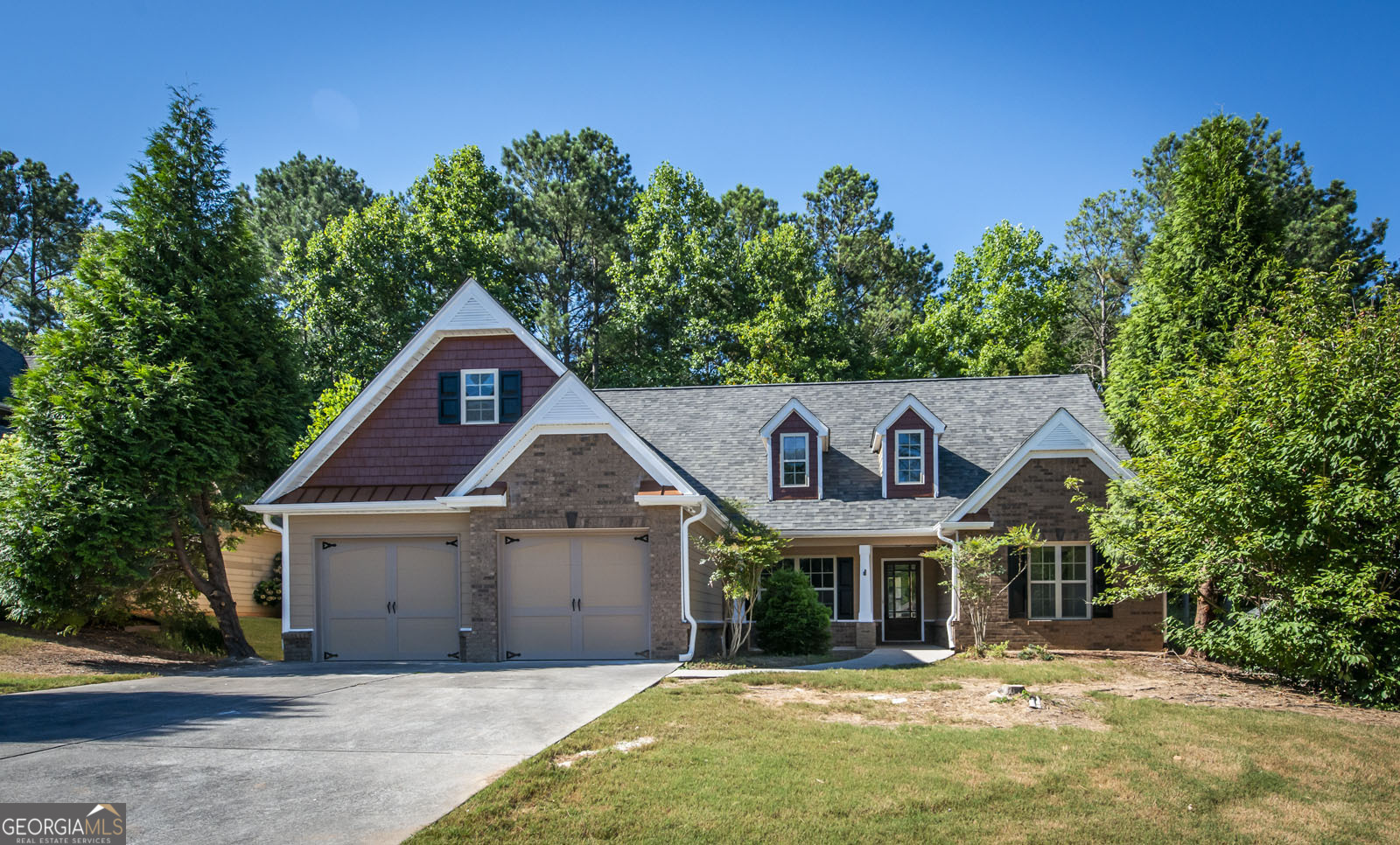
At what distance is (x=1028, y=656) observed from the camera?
15.8 meters

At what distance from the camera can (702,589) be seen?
54.4ft

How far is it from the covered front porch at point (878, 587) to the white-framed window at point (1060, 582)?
183cm

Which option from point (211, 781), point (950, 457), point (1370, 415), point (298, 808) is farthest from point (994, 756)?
point (950, 457)

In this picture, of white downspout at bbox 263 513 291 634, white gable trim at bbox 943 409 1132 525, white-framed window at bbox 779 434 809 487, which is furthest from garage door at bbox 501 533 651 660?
white gable trim at bbox 943 409 1132 525

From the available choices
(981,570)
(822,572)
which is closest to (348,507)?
(822,572)

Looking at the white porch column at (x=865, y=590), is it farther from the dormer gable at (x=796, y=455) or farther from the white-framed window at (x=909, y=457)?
the white-framed window at (x=909, y=457)

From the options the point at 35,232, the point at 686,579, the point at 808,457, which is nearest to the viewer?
the point at 686,579

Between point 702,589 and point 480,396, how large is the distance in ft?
18.6

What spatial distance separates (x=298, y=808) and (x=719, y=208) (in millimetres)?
33578

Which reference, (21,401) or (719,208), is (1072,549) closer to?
(21,401)

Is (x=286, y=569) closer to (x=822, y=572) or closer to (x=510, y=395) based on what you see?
(x=510, y=395)

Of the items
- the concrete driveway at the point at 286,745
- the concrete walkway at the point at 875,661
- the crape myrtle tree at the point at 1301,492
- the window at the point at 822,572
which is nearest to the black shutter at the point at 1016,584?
the concrete walkway at the point at 875,661

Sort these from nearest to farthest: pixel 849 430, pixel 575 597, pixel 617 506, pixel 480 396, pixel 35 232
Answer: pixel 617 506 → pixel 575 597 → pixel 480 396 → pixel 849 430 → pixel 35 232

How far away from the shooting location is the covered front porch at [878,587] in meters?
19.0
